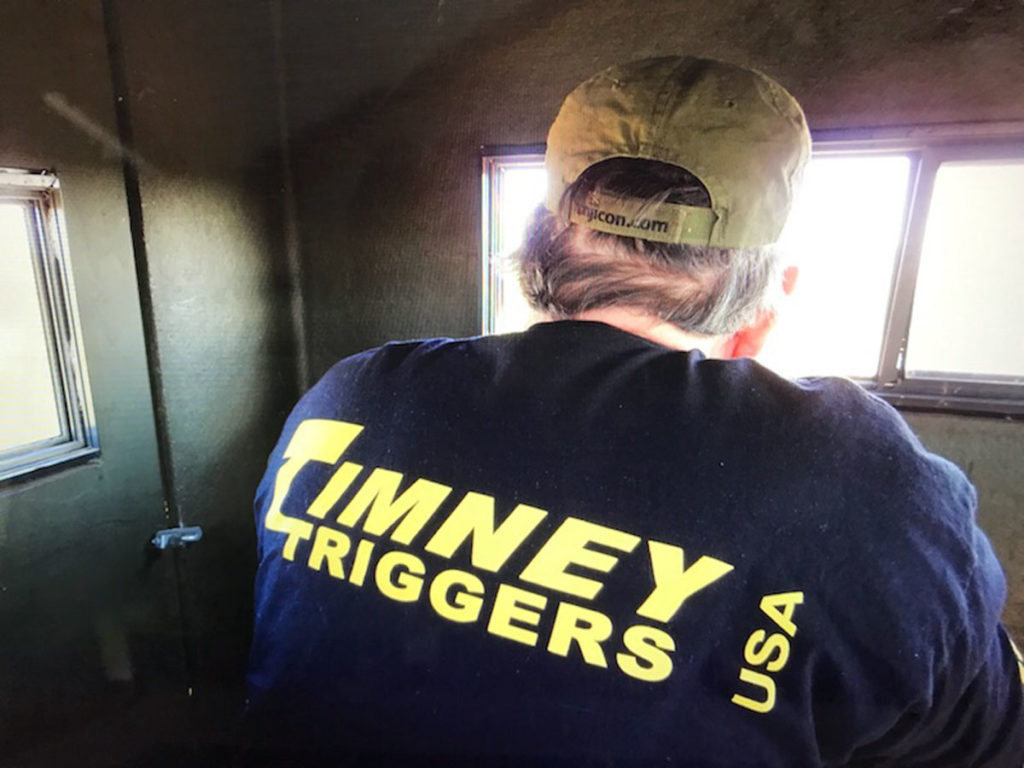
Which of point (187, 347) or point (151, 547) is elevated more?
point (187, 347)

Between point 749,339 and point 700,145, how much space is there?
239mm

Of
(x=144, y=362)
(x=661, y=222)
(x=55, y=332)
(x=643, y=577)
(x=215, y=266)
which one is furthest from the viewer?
(x=215, y=266)

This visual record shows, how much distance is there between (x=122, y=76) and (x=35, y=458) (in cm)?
63

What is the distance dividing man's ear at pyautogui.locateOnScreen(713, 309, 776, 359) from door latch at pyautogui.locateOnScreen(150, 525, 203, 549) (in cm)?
105

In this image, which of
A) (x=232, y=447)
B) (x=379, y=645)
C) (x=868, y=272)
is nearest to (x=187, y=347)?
(x=232, y=447)

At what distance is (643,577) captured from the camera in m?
0.47

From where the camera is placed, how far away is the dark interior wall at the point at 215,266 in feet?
3.54

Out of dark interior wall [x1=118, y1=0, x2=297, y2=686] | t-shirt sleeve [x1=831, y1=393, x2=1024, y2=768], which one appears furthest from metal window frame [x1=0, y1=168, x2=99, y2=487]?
t-shirt sleeve [x1=831, y1=393, x2=1024, y2=768]

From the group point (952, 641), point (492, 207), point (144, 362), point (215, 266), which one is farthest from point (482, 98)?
point (952, 641)

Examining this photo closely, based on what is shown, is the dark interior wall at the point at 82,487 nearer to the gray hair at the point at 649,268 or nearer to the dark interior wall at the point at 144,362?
the dark interior wall at the point at 144,362

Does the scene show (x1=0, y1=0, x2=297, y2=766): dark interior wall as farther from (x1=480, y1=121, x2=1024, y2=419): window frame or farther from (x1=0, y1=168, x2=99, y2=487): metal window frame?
(x1=480, y1=121, x2=1024, y2=419): window frame

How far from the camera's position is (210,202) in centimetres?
122

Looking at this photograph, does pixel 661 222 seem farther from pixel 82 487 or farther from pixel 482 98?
pixel 82 487

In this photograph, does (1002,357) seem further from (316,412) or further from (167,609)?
(167,609)
